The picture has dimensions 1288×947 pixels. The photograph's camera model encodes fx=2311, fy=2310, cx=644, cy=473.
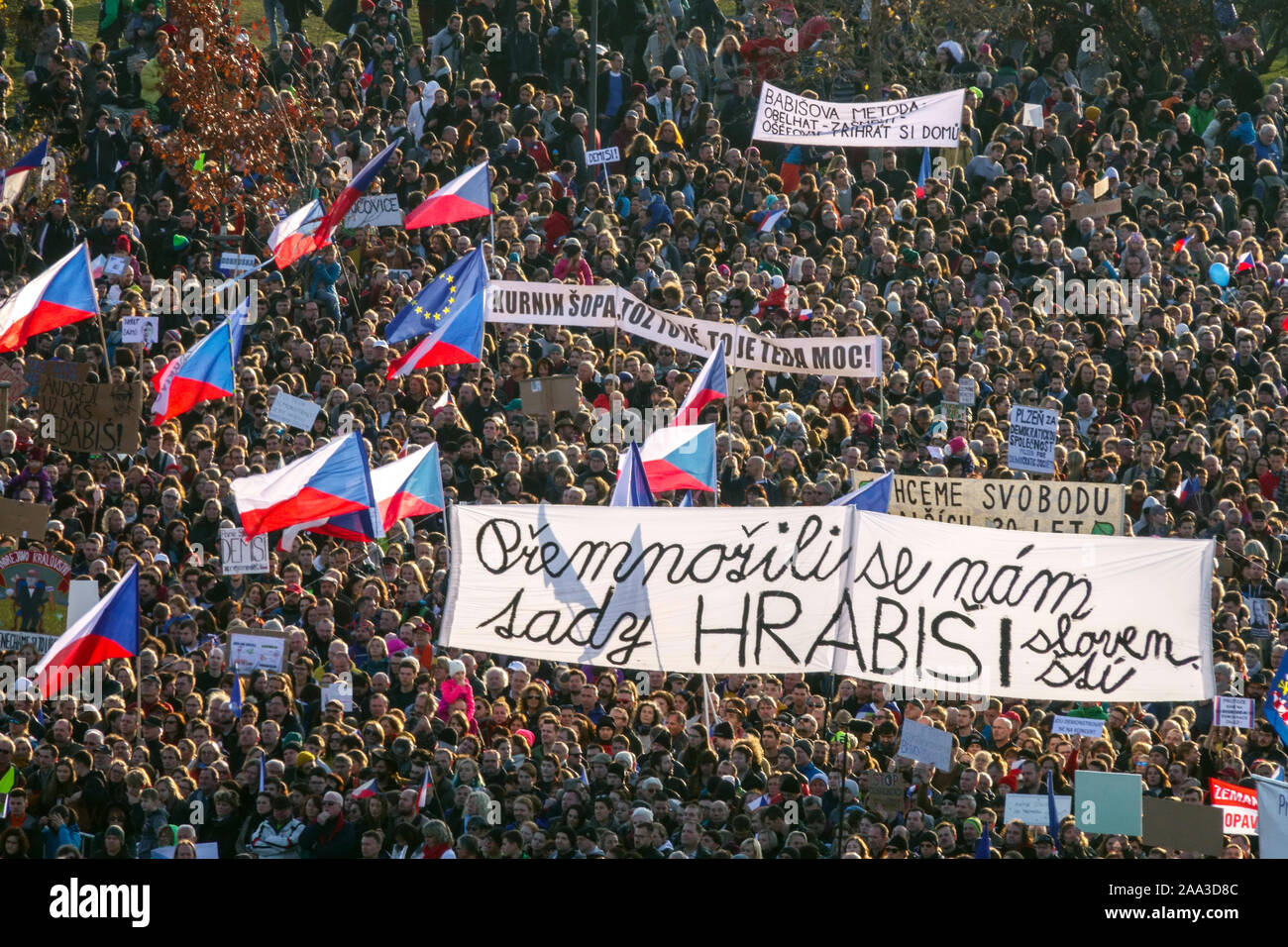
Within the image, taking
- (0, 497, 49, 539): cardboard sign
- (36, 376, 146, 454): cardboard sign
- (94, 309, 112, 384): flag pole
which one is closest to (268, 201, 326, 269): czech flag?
(94, 309, 112, 384): flag pole

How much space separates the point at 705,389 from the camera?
16969mm

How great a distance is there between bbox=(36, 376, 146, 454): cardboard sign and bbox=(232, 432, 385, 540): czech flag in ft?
7.44

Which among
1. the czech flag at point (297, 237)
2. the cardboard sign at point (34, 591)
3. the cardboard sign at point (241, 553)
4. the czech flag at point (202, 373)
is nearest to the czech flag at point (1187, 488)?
the cardboard sign at point (241, 553)

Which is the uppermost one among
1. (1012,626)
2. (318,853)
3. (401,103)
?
(401,103)

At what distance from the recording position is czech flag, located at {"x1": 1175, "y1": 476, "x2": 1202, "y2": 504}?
56.0ft

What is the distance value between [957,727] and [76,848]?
527 cm

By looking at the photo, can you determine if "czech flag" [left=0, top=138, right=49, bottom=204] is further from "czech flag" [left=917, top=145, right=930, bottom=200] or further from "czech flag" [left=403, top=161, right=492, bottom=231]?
"czech flag" [left=917, top=145, right=930, bottom=200]

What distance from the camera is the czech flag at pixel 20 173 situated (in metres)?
20.2
